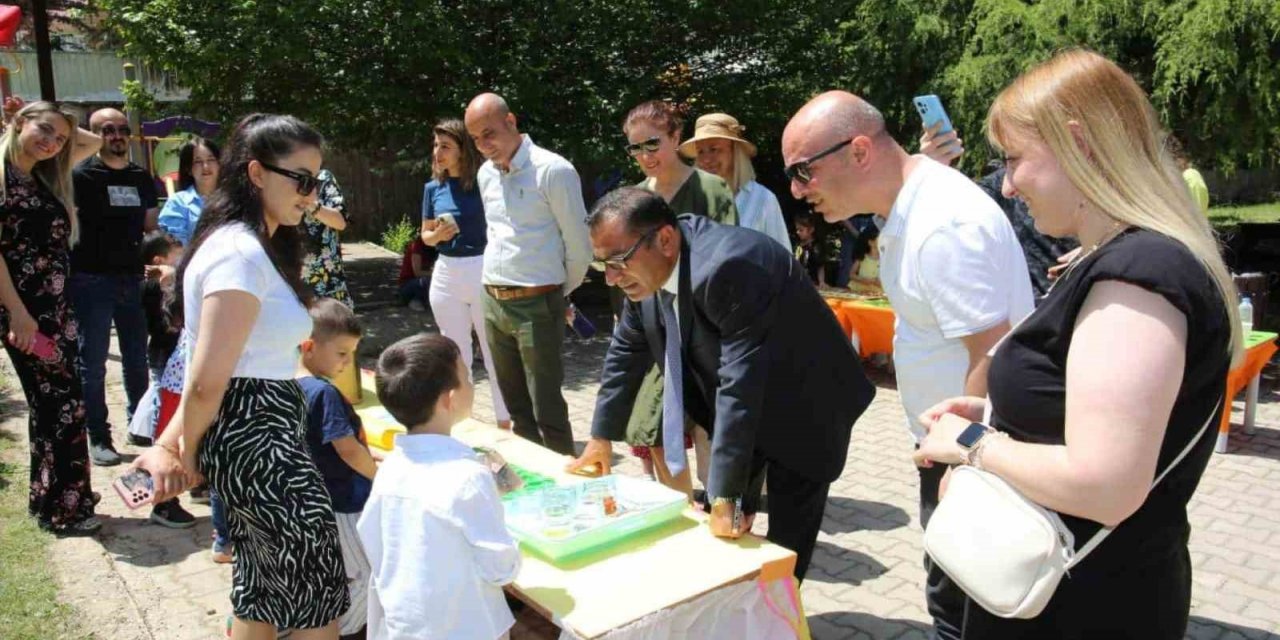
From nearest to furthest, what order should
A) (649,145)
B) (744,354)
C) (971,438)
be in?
(971,438) < (744,354) < (649,145)

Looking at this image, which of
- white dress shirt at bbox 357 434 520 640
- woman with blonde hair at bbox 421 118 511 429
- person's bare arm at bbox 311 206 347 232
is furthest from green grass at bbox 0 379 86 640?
woman with blonde hair at bbox 421 118 511 429

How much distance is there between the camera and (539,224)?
484cm

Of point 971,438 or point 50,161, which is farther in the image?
point 50,161

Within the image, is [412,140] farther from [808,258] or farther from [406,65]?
[808,258]

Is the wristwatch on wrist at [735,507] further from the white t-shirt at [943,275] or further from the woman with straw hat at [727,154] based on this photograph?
the woman with straw hat at [727,154]

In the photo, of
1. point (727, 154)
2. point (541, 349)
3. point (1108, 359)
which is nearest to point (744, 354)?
point (1108, 359)

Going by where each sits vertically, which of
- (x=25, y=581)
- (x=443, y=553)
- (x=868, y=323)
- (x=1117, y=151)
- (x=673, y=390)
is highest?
(x=1117, y=151)

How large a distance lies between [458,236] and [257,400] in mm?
3069

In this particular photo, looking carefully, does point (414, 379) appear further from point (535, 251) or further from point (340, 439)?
→ point (535, 251)

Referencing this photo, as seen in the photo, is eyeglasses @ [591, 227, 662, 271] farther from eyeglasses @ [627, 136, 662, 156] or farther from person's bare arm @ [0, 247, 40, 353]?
person's bare arm @ [0, 247, 40, 353]

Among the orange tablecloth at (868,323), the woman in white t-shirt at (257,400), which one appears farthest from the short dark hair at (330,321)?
the orange tablecloth at (868,323)

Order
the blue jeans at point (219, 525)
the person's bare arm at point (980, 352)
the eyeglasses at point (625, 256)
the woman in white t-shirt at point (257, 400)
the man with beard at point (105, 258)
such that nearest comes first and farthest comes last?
the person's bare arm at point (980, 352) → the woman in white t-shirt at point (257, 400) → the eyeglasses at point (625, 256) → the blue jeans at point (219, 525) → the man with beard at point (105, 258)

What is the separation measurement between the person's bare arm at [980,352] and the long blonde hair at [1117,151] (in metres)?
0.72

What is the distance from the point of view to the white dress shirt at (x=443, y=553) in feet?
7.67
